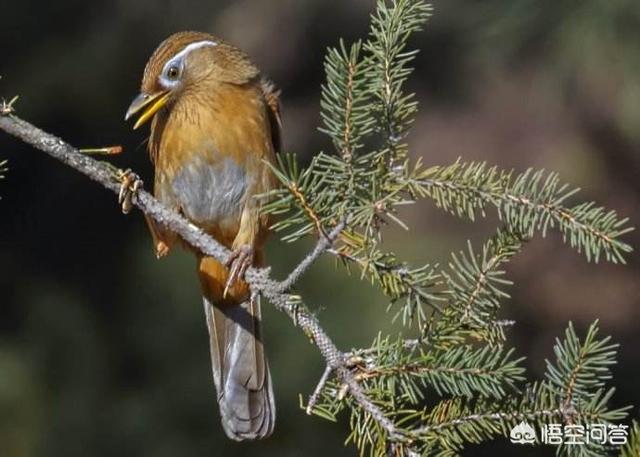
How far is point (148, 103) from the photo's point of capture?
4.20 metres

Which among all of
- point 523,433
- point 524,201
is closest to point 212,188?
point 524,201

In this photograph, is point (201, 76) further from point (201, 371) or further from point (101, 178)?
point (201, 371)

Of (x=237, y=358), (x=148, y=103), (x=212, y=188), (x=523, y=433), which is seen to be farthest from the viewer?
(x=237, y=358)

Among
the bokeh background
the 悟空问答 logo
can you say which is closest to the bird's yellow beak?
the 悟空问答 logo

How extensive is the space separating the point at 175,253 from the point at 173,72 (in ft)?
6.76

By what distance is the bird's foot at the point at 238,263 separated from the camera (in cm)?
392

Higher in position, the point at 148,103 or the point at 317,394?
the point at 148,103

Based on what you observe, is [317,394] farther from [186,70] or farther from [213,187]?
[186,70]

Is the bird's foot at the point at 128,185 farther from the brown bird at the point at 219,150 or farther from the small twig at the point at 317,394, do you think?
the small twig at the point at 317,394

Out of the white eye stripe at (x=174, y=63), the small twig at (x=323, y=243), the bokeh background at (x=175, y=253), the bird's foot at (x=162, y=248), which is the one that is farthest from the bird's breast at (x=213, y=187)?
the bokeh background at (x=175, y=253)

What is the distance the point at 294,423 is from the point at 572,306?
3.43 metres

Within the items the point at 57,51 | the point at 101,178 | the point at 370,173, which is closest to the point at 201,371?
the point at 57,51

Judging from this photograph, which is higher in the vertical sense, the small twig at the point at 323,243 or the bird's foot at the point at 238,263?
the bird's foot at the point at 238,263

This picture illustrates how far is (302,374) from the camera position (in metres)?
6.03
